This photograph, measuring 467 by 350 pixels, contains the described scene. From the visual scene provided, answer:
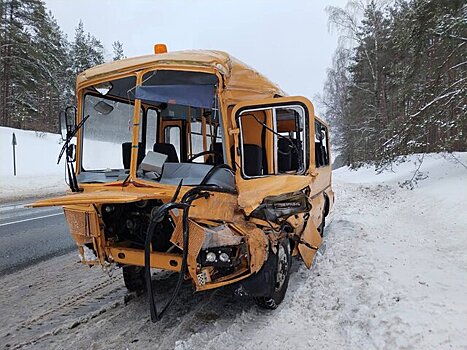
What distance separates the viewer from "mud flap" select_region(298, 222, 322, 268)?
4.66m

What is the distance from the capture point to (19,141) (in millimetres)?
27625

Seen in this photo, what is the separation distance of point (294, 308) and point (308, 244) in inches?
40.0

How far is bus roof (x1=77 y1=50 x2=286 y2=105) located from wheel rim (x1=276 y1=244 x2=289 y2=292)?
66.5 inches

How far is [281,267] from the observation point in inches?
165

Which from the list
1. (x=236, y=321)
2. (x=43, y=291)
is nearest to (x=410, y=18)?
(x=236, y=321)

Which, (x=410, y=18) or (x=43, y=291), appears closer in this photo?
(x=43, y=291)

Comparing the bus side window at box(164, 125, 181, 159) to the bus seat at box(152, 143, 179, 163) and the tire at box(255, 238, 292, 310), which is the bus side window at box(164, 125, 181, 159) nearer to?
the bus seat at box(152, 143, 179, 163)

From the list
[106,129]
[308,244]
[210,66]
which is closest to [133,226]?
[106,129]

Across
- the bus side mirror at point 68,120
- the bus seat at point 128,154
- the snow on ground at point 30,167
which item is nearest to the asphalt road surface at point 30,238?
the bus side mirror at point 68,120

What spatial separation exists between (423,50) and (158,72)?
34.3ft

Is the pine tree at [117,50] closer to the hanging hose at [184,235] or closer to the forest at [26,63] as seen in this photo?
the forest at [26,63]

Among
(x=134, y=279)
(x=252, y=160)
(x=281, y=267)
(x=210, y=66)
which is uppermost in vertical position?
(x=210, y=66)

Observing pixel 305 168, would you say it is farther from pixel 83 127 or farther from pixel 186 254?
pixel 83 127

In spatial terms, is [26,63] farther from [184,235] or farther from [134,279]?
[184,235]
